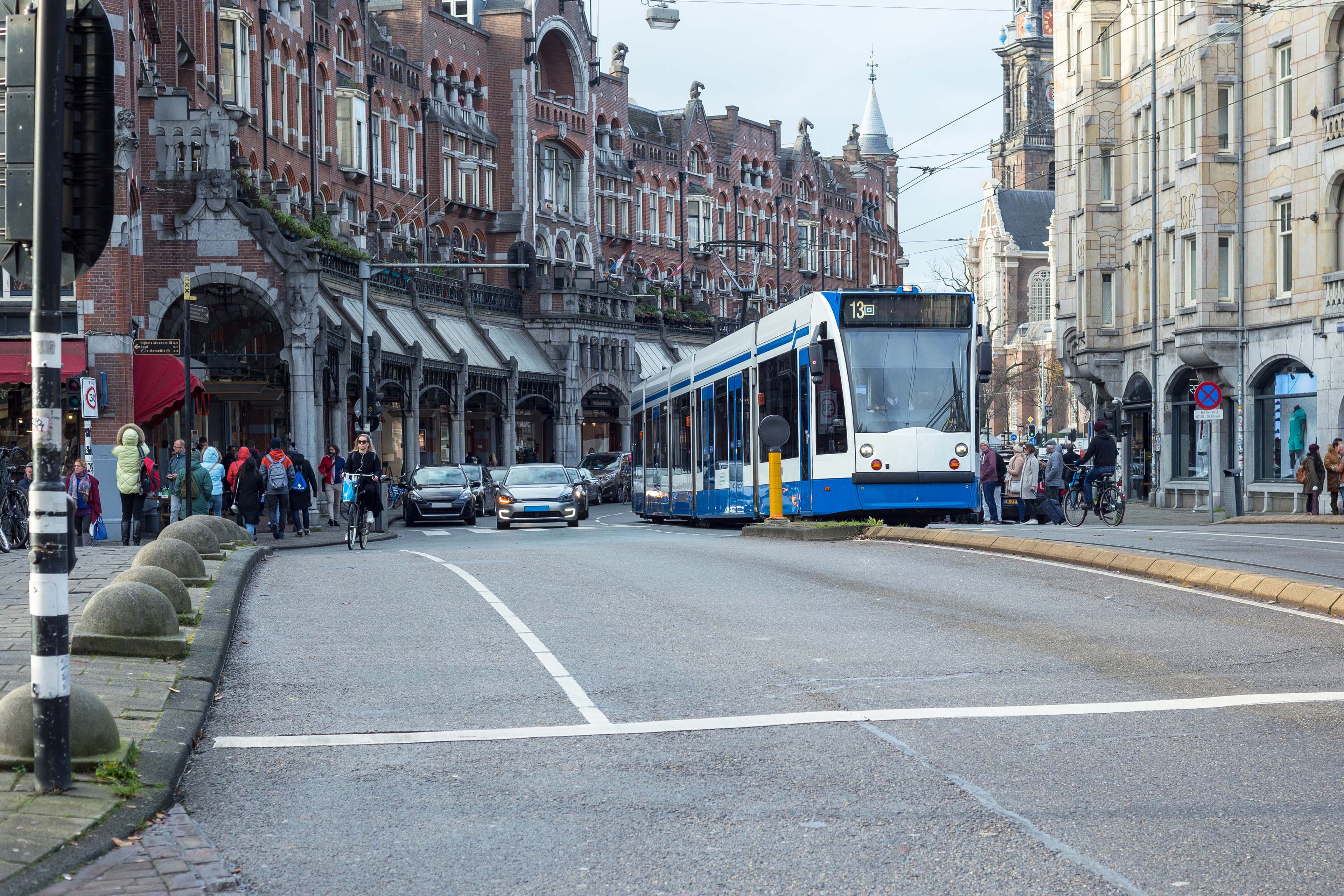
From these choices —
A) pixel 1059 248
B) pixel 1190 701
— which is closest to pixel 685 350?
pixel 1059 248

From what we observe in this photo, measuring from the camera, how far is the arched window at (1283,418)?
36.2 metres

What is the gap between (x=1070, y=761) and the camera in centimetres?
699

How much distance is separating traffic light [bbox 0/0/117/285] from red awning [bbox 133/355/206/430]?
26.7 m

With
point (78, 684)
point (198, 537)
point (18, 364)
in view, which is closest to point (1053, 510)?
point (198, 537)

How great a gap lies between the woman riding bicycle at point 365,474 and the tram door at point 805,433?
5822mm

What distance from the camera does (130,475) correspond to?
25000 mm

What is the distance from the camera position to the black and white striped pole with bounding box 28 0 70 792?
6.12 m

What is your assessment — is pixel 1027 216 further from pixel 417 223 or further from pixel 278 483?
pixel 278 483

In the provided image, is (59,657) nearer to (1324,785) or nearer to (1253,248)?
(1324,785)

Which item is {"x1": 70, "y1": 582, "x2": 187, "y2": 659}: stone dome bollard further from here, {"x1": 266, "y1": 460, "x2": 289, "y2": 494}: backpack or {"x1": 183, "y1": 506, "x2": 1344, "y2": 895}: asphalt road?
{"x1": 266, "y1": 460, "x2": 289, "y2": 494}: backpack

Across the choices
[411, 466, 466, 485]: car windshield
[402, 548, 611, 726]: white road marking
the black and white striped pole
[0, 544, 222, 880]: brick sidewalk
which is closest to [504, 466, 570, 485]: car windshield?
[411, 466, 466, 485]: car windshield

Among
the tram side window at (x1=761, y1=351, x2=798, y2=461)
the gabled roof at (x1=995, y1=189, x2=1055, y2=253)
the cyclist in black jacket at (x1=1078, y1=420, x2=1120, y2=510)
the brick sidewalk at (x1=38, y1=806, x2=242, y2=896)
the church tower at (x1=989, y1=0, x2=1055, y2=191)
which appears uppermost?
the church tower at (x1=989, y1=0, x2=1055, y2=191)

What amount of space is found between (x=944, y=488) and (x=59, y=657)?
17363 mm

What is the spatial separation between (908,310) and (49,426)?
17290 millimetres
